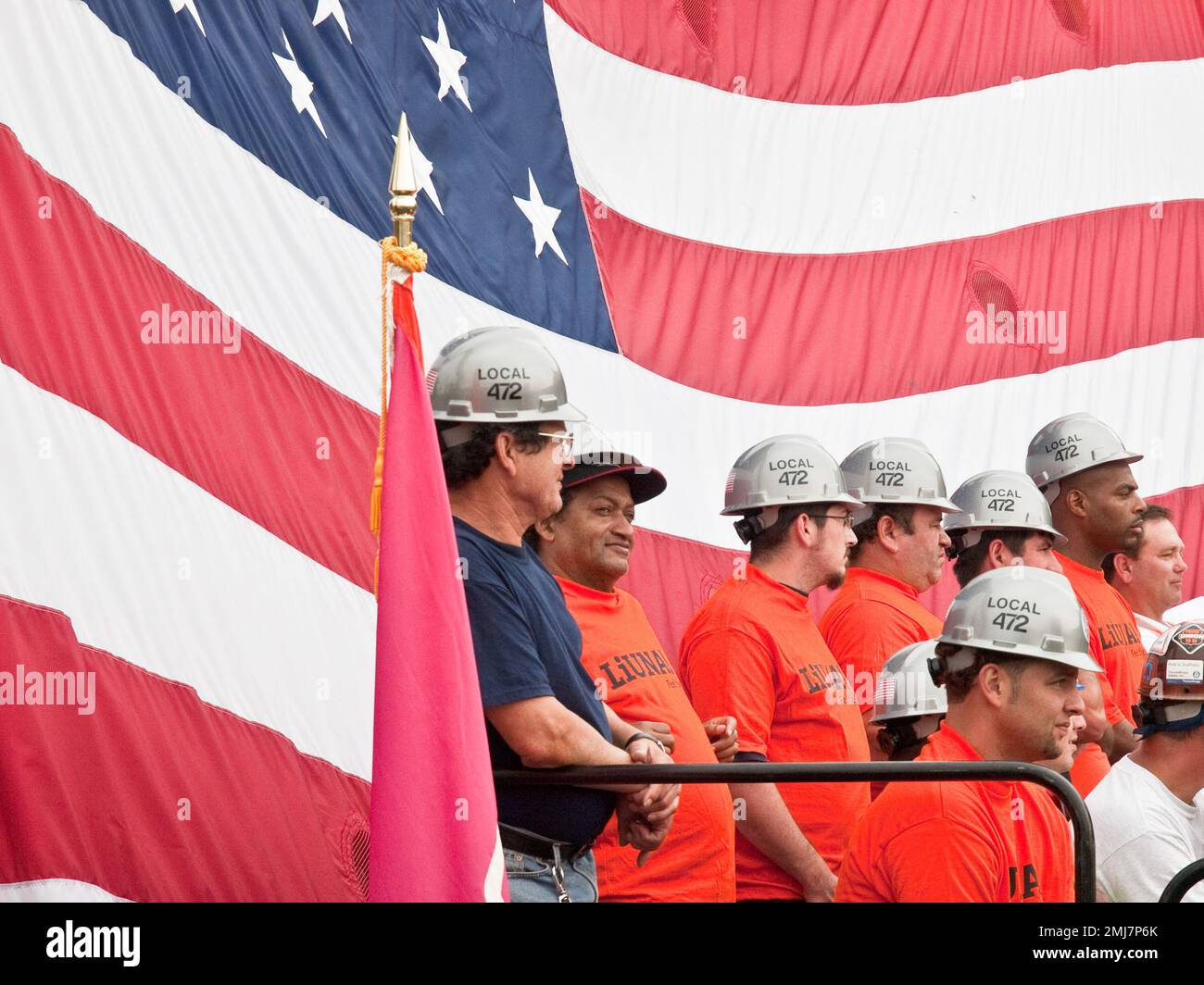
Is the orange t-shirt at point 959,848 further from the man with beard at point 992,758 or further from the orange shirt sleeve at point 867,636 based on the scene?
the orange shirt sleeve at point 867,636

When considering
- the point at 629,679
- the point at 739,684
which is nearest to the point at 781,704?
the point at 739,684

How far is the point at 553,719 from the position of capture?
122 inches

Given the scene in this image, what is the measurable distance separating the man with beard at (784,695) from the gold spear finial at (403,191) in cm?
166

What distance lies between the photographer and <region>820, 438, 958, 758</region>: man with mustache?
5078 millimetres

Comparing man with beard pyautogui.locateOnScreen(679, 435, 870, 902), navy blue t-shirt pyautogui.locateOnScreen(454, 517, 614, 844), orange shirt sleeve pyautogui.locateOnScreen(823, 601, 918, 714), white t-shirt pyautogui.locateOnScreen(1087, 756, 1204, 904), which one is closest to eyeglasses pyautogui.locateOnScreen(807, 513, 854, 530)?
man with beard pyautogui.locateOnScreen(679, 435, 870, 902)

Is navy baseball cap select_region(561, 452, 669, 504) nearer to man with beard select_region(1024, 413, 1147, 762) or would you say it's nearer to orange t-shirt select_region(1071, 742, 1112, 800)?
orange t-shirt select_region(1071, 742, 1112, 800)

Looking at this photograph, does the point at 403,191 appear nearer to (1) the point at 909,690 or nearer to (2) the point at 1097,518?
(1) the point at 909,690

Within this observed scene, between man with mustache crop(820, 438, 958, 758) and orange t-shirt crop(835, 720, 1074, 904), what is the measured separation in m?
1.51

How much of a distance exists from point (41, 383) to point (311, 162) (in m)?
1.24

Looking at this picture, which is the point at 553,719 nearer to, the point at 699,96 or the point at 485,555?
the point at 485,555

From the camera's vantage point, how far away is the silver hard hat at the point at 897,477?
558 cm

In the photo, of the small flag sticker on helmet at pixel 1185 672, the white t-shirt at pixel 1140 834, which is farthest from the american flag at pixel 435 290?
the small flag sticker on helmet at pixel 1185 672
